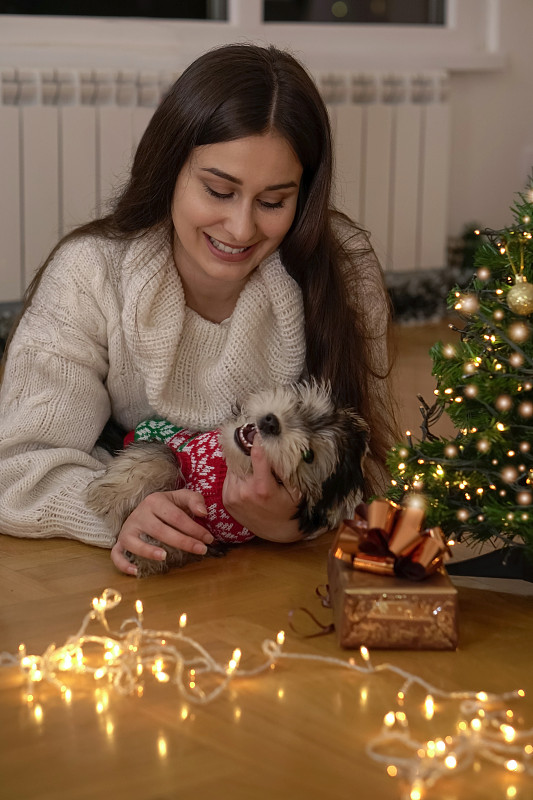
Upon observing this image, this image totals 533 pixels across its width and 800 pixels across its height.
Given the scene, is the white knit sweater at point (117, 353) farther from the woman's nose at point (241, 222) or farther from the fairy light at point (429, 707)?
the fairy light at point (429, 707)

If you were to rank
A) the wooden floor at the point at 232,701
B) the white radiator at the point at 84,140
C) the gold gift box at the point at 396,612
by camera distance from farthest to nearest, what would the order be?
the white radiator at the point at 84,140 < the gold gift box at the point at 396,612 < the wooden floor at the point at 232,701

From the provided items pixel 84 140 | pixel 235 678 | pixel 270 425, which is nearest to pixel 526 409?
pixel 270 425

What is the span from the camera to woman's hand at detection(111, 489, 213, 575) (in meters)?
1.72

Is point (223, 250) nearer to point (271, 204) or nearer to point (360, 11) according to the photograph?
point (271, 204)

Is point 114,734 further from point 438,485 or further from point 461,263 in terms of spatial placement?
point 461,263

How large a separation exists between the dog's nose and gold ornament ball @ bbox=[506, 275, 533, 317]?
0.37m

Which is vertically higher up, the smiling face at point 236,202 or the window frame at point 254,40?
the window frame at point 254,40

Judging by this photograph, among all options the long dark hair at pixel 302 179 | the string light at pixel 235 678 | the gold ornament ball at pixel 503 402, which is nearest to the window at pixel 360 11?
the long dark hair at pixel 302 179

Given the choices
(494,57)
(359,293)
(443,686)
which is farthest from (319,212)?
(494,57)

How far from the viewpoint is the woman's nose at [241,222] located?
184 cm

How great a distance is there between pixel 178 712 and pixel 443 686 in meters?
0.32

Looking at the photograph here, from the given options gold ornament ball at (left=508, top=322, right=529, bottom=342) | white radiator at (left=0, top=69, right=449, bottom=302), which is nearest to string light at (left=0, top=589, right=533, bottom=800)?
gold ornament ball at (left=508, top=322, right=529, bottom=342)

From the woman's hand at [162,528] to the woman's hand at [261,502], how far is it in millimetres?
56

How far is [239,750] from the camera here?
47.0 inches
